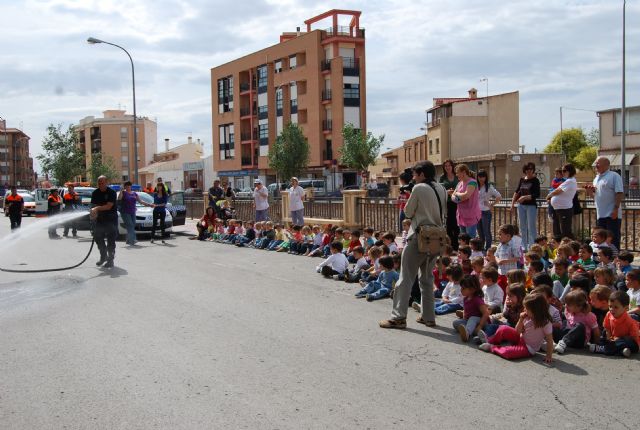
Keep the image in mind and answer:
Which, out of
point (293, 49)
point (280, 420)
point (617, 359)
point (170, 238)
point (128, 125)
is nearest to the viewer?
point (280, 420)

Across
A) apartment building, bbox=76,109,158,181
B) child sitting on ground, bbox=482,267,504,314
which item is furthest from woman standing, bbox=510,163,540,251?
apartment building, bbox=76,109,158,181

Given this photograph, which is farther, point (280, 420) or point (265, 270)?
point (265, 270)

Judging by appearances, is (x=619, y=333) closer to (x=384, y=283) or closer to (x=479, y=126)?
(x=384, y=283)

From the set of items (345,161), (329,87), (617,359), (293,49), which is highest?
(293,49)

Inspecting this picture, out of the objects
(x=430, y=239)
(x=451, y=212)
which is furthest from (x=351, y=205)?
(x=430, y=239)

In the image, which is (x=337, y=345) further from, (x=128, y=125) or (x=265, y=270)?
(x=128, y=125)

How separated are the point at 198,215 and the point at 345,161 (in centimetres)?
3047

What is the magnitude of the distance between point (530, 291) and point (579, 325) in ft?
4.75

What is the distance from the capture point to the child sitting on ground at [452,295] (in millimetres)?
8080

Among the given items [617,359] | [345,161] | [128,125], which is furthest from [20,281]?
[128,125]

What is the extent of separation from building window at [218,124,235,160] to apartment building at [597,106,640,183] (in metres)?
39.9

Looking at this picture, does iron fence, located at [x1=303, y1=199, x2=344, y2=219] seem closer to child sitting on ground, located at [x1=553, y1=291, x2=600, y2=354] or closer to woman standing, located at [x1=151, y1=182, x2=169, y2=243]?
woman standing, located at [x1=151, y1=182, x2=169, y2=243]

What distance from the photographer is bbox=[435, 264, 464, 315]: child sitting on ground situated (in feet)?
26.5

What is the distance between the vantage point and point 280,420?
14.2 ft
